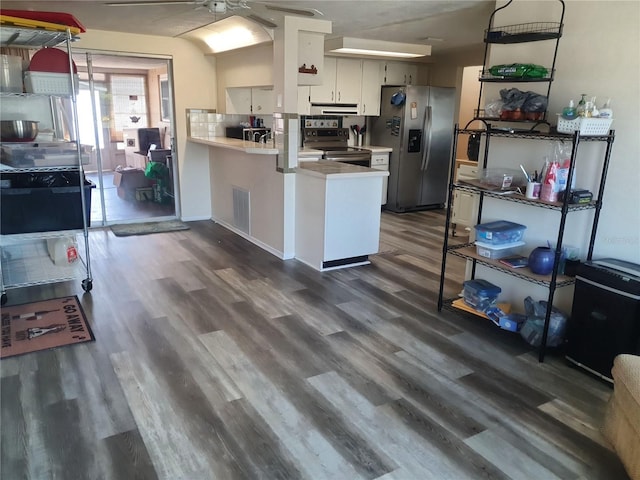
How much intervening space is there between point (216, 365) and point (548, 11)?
9.95 feet

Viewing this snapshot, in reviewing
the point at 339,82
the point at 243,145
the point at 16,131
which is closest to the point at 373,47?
the point at 339,82

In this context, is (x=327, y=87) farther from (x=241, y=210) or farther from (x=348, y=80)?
(x=241, y=210)

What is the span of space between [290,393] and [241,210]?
3.35m

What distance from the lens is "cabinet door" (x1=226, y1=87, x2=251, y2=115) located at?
19.9 feet

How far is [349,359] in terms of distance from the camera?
2945 mm

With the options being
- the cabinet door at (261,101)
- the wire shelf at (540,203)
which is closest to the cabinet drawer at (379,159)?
the cabinet door at (261,101)

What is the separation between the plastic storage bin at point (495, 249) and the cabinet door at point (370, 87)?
421cm

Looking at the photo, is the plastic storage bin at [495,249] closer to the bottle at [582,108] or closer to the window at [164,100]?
the bottle at [582,108]

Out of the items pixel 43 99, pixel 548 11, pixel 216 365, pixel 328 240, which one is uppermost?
pixel 548 11

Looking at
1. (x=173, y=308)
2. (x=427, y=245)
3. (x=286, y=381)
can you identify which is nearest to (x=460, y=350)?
(x=286, y=381)

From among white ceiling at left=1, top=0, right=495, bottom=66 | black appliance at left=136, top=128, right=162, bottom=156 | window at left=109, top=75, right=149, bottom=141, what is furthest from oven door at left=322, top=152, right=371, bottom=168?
window at left=109, top=75, right=149, bottom=141

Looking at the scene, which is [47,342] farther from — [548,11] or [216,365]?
[548,11]

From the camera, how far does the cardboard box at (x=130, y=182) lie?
6.17 meters

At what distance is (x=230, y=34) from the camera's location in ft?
16.6
